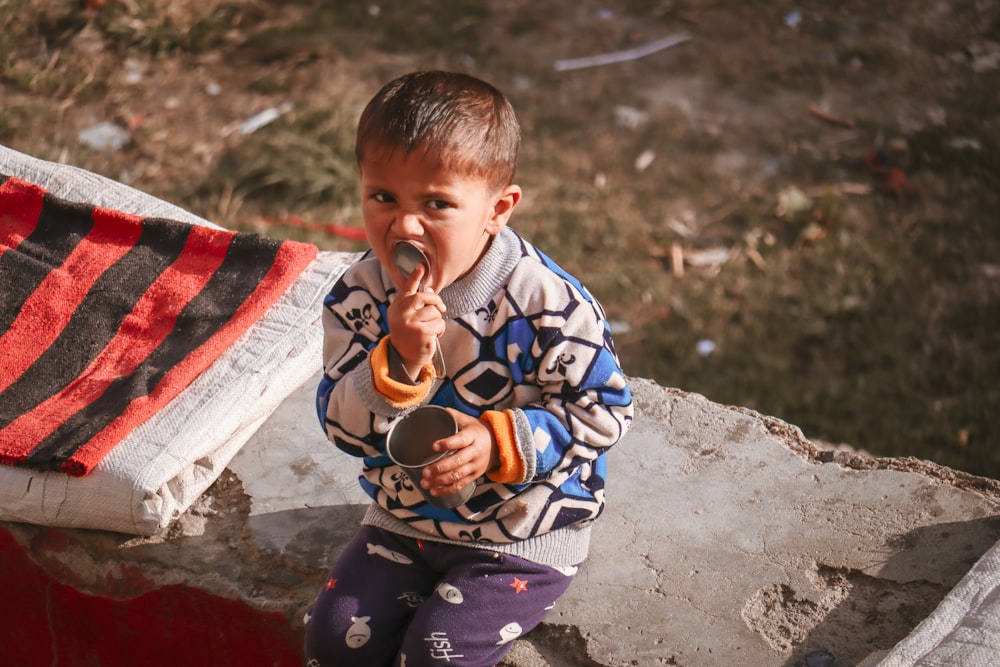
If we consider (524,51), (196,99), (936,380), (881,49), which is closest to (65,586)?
(936,380)

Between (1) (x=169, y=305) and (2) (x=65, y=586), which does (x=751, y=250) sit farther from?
(2) (x=65, y=586)

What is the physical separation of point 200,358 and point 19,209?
928 millimetres

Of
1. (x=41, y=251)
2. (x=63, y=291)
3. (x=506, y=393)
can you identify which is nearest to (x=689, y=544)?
(x=506, y=393)

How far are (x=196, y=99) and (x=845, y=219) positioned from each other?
9.72ft

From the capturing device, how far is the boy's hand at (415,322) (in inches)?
67.3

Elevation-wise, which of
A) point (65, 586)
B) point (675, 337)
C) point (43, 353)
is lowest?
point (675, 337)

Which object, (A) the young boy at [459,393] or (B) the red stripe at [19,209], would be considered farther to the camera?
(B) the red stripe at [19,209]

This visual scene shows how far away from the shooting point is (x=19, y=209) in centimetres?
308

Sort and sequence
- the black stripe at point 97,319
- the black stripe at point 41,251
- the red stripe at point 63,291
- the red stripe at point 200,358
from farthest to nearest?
the black stripe at point 41,251 → the red stripe at point 63,291 → the black stripe at point 97,319 → the red stripe at point 200,358

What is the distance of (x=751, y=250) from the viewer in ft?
14.0

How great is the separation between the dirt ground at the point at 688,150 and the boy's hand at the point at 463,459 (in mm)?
2040

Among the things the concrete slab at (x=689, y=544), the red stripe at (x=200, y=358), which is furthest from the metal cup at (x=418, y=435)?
the red stripe at (x=200, y=358)

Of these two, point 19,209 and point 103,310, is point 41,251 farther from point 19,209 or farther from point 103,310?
point 103,310

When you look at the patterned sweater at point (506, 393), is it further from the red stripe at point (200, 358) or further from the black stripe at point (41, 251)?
the black stripe at point (41, 251)
